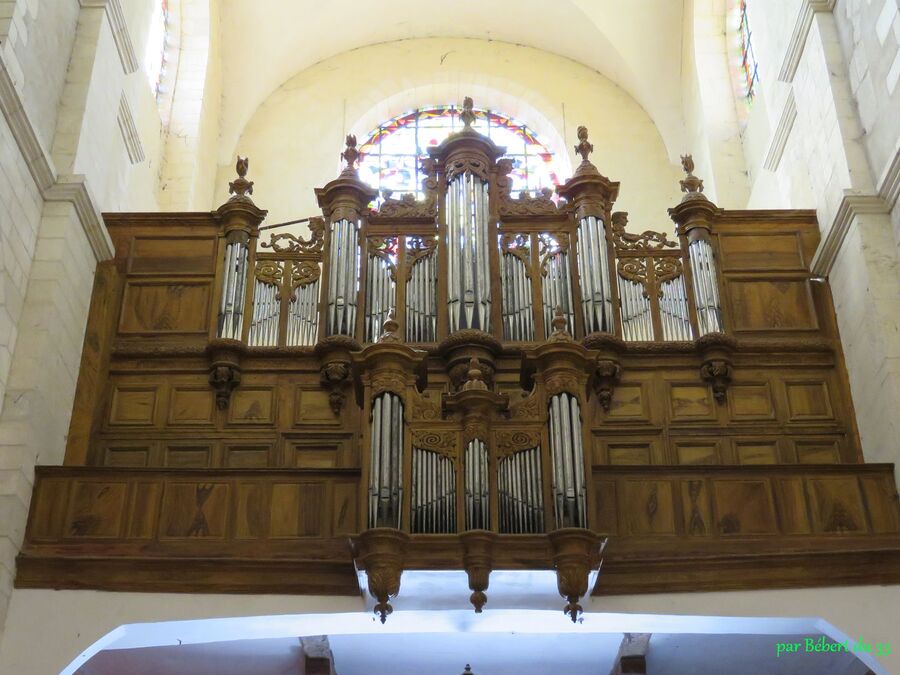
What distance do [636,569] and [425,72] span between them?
10.0 metres

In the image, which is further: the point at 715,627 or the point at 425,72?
the point at 425,72

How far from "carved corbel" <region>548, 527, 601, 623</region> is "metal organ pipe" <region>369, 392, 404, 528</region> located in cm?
120

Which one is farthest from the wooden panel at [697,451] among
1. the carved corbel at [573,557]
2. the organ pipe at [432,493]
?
the organ pipe at [432,493]

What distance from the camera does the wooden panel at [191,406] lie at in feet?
37.4

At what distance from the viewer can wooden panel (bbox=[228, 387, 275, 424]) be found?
1142 cm

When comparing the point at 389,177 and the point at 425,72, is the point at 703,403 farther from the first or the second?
the point at 425,72

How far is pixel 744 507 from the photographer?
10.1 m

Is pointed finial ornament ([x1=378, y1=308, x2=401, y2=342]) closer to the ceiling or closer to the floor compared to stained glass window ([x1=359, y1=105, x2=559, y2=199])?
closer to the floor

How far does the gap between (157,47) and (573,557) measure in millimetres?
9685

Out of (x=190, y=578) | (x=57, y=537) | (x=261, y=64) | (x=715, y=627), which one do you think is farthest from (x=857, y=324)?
(x=261, y=64)

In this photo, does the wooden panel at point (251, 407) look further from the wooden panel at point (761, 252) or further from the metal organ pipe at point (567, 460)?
the wooden panel at point (761, 252)

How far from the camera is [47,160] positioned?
10.8 metres

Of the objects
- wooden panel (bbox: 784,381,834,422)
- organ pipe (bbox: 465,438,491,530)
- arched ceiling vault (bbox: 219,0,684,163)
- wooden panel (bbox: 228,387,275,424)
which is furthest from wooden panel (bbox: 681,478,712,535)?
arched ceiling vault (bbox: 219,0,684,163)

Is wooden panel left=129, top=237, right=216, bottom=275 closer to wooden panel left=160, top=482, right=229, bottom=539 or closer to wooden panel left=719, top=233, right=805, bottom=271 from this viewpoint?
wooden panel left=160, top=482, right=229, bottom=539
